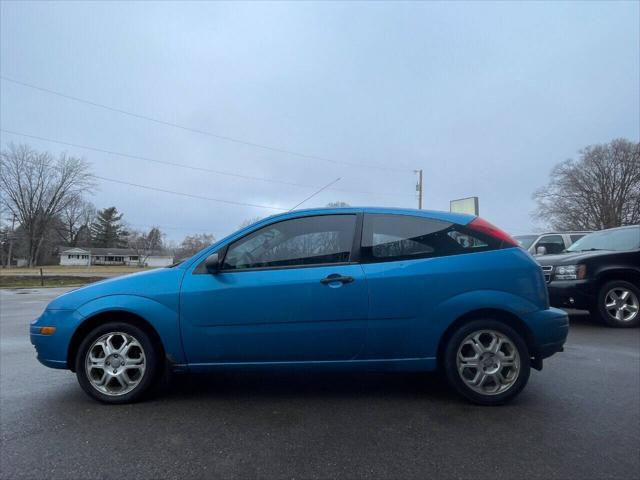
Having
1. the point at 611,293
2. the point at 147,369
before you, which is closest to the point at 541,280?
the point at 147,369

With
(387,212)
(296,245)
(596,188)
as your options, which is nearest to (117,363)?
(296,245)

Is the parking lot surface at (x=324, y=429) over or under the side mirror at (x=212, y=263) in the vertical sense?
under

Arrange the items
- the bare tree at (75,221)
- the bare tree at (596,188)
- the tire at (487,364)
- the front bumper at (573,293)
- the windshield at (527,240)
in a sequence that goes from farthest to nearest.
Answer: the bare tree at (75,221)
the bare tree at (596,188)
the windshield at (527,240)
the front bumper at (573,293)
the tire at (487,364)

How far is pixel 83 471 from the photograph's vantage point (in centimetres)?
213

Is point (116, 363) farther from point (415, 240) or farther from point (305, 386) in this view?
point (415, 240)

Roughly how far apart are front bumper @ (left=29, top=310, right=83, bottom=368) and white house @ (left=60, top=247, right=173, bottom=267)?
72.1 m

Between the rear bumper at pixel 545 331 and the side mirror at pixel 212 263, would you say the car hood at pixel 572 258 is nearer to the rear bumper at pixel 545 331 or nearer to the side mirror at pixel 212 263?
the rear bumper at pixel 545 331

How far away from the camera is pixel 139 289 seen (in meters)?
3.06

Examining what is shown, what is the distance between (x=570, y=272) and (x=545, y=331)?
4100 mm

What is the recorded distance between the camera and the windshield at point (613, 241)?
6582mm

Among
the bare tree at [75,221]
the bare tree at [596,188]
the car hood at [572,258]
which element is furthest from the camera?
the bare tree at [75,221]

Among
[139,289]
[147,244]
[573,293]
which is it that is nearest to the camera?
[139,289]

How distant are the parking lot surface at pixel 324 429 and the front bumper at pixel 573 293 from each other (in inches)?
106

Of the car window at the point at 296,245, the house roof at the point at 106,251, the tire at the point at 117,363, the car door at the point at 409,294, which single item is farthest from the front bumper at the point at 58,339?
the house roof at the point at 106,251
